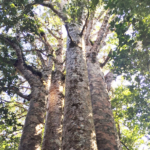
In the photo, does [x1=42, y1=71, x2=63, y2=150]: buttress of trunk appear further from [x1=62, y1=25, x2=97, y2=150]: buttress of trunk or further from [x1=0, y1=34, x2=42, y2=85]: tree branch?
[x1=62, y1=25, x2=97, y2=150]: buttress of trunk

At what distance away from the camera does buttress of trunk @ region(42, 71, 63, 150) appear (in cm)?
506

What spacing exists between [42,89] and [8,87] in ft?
5.37

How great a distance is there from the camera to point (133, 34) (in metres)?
5.82

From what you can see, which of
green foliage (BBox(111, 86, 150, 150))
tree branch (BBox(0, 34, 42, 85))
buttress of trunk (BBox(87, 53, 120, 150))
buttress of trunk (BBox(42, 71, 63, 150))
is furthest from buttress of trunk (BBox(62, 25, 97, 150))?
green foliage (BBox(111, 86, 150, 150))

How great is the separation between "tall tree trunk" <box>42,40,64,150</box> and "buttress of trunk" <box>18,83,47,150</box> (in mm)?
266

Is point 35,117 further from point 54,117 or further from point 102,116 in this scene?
point 102,116

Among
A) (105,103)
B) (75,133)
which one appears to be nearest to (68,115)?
(75,133)

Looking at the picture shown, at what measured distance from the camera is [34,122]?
542cm

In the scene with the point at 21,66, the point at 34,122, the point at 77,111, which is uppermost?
the point at 21,66

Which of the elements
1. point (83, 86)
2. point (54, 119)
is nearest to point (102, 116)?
point (83, 86)

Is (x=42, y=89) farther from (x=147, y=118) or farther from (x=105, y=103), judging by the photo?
(x=147, y=118)

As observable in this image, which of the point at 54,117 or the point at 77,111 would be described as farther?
the point at 54,117

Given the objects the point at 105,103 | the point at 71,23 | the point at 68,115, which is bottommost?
the point at 68,115

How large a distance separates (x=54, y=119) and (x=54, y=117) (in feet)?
0.26
